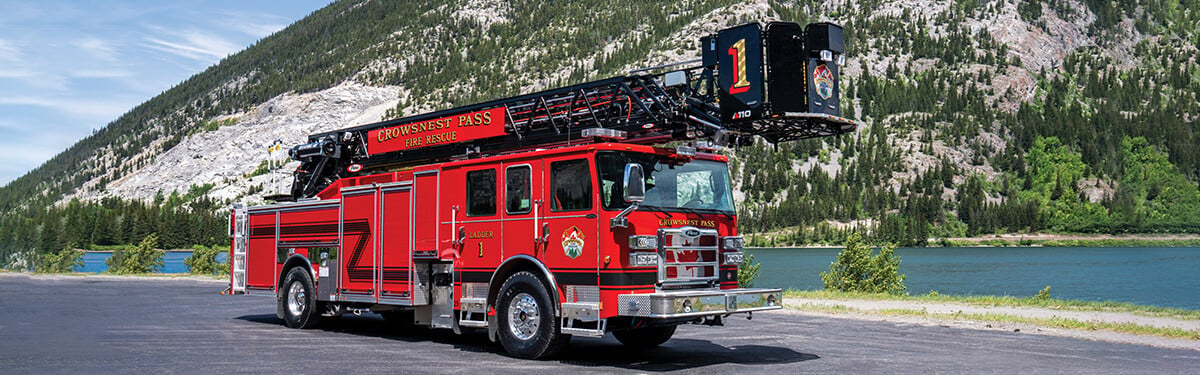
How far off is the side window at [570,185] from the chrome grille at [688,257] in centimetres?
116

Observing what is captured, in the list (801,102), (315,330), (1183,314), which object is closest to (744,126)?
(801,102)

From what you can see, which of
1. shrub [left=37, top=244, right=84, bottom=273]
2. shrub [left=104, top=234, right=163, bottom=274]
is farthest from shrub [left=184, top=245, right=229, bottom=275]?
shrub [left=37, top=244, right=84, bottom=273]

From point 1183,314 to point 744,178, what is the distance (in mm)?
159622

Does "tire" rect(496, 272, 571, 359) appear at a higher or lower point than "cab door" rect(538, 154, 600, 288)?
lower

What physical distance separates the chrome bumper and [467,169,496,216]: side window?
9.68 feet

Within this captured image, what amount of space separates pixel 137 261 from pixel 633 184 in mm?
64404

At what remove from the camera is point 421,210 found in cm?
1495

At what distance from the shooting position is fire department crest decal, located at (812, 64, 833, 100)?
1259 centimetres

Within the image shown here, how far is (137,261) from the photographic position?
66.0 meters

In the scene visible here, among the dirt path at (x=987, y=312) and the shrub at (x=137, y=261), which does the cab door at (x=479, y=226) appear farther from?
the shrub at (x=137, y=261)

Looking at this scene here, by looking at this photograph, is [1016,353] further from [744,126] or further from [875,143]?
[875,143]

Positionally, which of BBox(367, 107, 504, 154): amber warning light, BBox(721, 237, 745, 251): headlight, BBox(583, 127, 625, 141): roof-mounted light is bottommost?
BBox(721, 237, 745, 251): headlight

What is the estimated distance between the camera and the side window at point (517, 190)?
13.3 meters

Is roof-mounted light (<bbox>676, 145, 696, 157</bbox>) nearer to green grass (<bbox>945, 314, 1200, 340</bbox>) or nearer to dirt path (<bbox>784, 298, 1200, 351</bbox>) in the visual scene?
dirt path (<bbox>784, 298, 1200, 351</bbox>)
